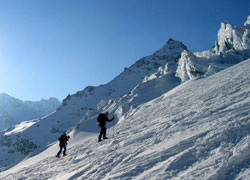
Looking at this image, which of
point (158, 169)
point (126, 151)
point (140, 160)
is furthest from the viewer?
point (126, 151)

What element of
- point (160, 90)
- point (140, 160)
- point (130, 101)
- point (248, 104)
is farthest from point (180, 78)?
point (140, 160)

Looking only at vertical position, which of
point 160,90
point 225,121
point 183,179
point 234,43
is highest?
point 234,43

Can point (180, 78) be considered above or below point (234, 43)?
below

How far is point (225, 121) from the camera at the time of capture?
9.41m

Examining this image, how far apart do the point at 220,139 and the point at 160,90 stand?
46642 millimetres

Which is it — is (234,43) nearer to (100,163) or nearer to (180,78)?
(180,78)

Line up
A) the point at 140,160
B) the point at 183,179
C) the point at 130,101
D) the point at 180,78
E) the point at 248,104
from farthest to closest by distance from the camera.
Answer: the point at 180,78, the point at 130,101, the point at 248,104, the point at 140,160, the point at 183,179

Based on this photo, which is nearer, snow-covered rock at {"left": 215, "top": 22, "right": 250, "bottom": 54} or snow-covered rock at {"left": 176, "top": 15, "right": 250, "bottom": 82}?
snow-covered rock at {"left": 176, "top": 15, "right": 250, "bottom": 82}

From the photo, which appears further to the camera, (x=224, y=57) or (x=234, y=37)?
(x=234, y=37)

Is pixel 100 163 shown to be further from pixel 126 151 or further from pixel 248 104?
pixel 248 104

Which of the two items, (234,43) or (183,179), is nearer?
(183,179)

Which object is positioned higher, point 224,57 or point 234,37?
point 234,37

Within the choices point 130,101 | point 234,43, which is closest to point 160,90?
point 130,101

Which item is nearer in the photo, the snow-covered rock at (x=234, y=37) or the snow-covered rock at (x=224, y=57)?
the snow-covered rock at (x=224, y=57)
